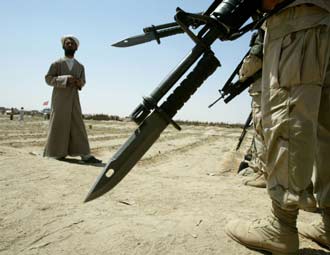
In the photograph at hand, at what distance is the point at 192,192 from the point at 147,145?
1.27 m

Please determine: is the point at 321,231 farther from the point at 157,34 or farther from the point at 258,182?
the point at 258,182

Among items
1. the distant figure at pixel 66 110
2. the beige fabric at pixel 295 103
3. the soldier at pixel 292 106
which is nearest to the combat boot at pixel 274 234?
the soldier at pixel 292 106

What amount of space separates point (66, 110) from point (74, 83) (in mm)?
419

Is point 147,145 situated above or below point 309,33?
below

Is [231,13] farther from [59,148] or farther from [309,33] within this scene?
[59,148]

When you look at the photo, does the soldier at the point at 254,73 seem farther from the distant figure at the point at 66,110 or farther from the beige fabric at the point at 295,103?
the distant figure at the point at 66,110

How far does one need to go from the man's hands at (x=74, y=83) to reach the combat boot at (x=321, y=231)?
12.6 feet

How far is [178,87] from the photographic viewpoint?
5.21 feet

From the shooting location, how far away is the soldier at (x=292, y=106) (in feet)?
4.51

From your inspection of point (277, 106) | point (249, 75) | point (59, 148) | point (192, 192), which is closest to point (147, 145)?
point (277, 106)

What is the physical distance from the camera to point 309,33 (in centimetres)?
139

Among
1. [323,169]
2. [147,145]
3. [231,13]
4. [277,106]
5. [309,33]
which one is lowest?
[323,169]

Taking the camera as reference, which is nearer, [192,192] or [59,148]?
[192,192]

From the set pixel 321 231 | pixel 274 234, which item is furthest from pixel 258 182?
pixel 274 234
